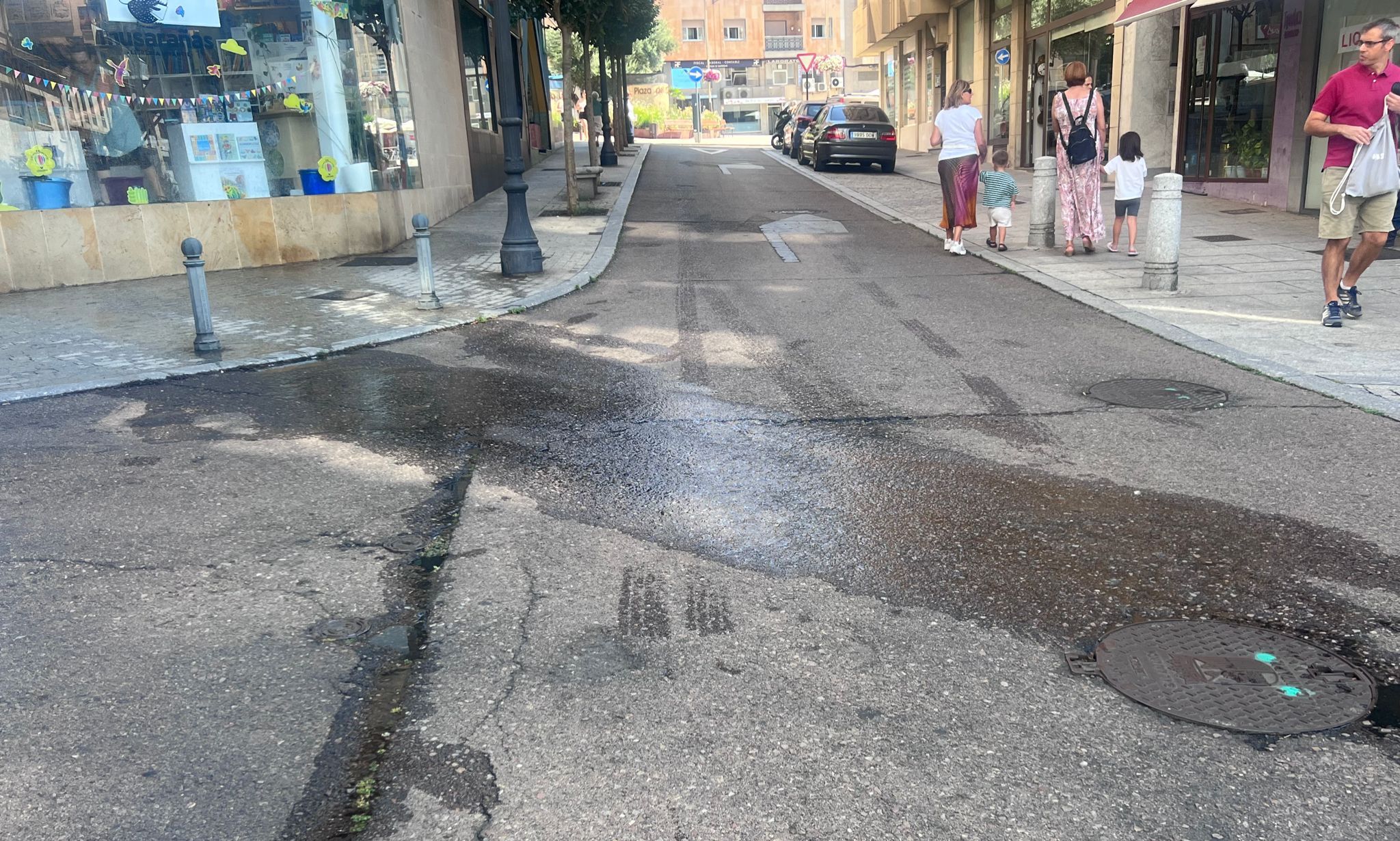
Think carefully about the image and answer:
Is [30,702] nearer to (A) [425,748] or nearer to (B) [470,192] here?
(A) [425,748]

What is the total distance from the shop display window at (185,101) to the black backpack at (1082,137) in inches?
337

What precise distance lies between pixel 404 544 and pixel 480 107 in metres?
18.5

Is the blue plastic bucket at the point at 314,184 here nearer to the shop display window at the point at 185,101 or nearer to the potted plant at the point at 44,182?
the shop display window at the point at 185,101

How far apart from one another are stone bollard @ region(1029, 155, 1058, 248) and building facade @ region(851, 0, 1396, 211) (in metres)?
4.13

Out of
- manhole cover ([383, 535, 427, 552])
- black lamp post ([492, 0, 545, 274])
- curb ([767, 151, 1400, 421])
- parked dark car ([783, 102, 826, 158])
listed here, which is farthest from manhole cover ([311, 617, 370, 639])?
parked dark car ([783, 102, 826, 158])

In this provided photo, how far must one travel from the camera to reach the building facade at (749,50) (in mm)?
72938

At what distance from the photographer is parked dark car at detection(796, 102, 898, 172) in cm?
2492

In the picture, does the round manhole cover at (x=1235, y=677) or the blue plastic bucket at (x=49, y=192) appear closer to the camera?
the round manhole cover at (x=1235, y=677)

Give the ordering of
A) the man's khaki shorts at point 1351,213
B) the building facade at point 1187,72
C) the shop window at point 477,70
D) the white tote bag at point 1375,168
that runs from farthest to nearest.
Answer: the shop window at point 477,70 < the building facade at point 1187,72 < the man's khaki shorts at point 1351,213 < the white tote bag at point 1375,168

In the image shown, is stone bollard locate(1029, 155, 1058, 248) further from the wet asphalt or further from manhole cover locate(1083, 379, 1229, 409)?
manhole cover locate(1083, 379, 1229, 409)

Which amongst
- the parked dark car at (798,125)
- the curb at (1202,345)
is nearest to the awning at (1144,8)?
the curb at (1202,345)

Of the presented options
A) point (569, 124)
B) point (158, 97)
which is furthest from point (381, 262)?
point (569, 124)

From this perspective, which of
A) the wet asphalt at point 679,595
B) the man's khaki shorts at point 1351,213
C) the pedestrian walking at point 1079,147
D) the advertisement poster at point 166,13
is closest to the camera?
the wet asphalt at point 679,595

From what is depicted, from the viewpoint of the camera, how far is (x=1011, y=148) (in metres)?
25.3
